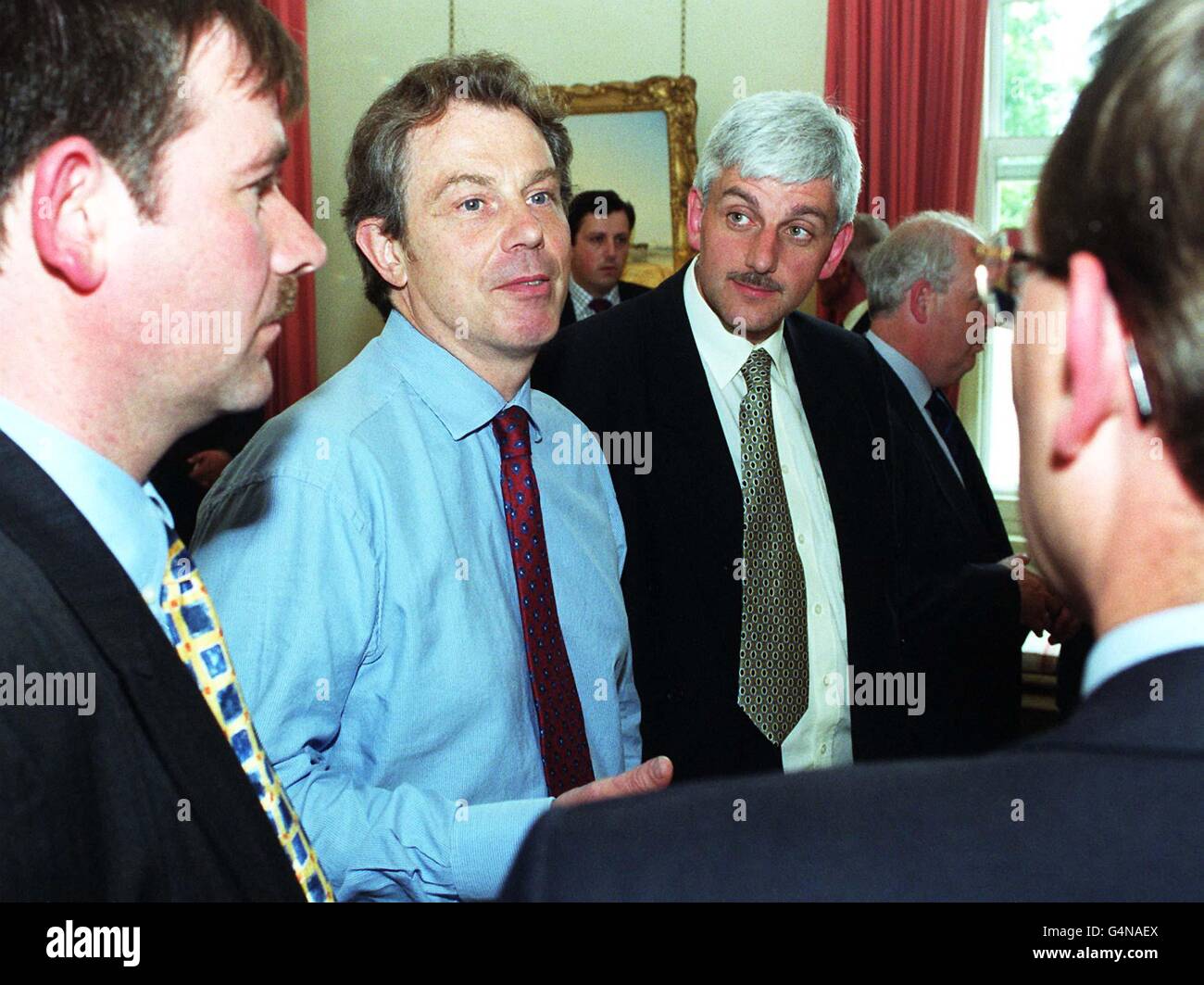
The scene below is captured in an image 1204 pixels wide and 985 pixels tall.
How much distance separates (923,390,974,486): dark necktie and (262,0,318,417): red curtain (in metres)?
3.85

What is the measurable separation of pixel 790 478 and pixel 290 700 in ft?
4.05

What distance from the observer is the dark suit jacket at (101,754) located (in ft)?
2.60

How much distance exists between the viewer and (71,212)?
0.97 m

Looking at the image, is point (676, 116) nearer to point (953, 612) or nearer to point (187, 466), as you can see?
point (187, 466)

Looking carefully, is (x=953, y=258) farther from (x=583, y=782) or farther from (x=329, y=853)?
(x=329, y=853)

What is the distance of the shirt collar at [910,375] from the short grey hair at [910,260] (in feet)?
0.45

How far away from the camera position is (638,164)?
5.72 meters

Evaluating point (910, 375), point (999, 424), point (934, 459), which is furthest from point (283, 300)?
point (999, 424)

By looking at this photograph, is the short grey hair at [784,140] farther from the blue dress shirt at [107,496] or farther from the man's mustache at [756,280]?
the blue dress shirt at [107,496]

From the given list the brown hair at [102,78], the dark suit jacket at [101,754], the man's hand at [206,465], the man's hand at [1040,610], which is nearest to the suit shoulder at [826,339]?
the man's hand at [1040,610]

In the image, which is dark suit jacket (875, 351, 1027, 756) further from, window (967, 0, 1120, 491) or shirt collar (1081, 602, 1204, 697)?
window (967, 0, 1120, 491)

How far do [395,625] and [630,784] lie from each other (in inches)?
14.5

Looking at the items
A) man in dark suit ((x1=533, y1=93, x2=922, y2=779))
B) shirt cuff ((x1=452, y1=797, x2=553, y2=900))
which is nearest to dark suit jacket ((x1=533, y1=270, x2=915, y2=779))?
man in dark suit ((x1=533, y1=93, x2=922, y2=779))

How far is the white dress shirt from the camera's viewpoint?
2.22 meters
